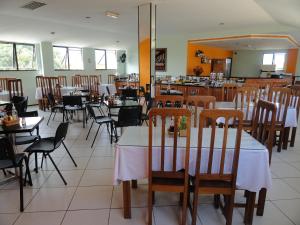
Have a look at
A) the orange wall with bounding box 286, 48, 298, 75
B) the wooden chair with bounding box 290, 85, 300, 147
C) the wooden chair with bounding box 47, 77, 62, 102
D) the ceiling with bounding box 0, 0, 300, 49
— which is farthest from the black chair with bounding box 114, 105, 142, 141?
the orange wall with bounding box 286, 48, 298, 75

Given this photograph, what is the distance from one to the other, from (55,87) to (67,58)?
2.55 meters

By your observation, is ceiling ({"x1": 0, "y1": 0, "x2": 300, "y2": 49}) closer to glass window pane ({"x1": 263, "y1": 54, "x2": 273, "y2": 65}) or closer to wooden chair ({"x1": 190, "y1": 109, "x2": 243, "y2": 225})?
wooden chair ({"x1": 190, "y1": 109, "x2": 243, "y2": 225})

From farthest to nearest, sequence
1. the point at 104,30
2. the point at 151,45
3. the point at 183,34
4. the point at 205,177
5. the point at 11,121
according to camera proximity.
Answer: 1. the point at 183,34
2. the point at 104,30
3. the point at 151,45
4. the point at 11,121
5. the point at 205,177

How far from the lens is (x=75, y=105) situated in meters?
5.43

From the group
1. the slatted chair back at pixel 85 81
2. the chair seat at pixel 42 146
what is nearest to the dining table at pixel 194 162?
the chair seat at pixel 42 146

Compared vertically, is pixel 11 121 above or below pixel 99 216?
above

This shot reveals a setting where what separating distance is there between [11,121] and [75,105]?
2770 millimetres

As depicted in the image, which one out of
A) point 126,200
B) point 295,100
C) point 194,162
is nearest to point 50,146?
point 126,200

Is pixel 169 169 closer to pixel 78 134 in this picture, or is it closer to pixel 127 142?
pixel 127 142

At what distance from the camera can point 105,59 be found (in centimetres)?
1065

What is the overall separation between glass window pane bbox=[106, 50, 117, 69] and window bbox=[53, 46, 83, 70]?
1594 mm

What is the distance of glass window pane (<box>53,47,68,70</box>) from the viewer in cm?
866

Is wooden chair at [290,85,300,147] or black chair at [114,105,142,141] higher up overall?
wooden chair at [290,85,300,147]

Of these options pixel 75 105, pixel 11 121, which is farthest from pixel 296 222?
pixel 75 105
